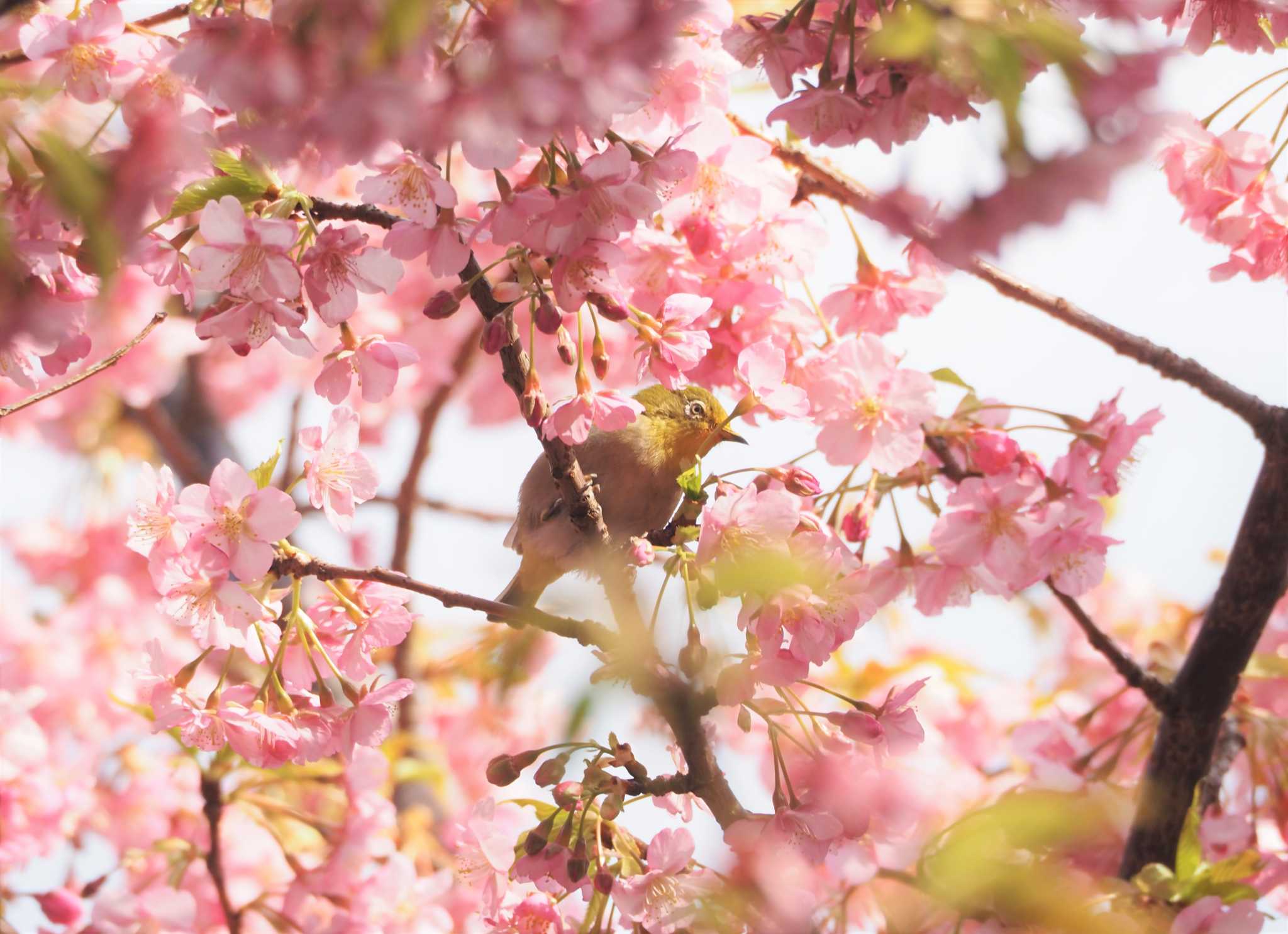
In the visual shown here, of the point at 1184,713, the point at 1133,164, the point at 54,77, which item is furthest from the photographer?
the point at 1184,713

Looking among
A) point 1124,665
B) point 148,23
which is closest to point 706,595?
point 148,23

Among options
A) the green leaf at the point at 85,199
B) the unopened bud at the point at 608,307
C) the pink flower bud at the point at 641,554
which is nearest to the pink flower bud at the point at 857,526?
the pink flower bud at the point at 641,554

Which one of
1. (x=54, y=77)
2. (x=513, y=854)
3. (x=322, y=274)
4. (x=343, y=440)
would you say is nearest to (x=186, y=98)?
(x=54, y=77)

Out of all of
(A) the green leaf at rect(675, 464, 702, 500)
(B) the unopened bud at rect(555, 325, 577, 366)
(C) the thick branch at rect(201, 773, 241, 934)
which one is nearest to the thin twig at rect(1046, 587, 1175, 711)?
(A) the green leaf at rect(675, 464, 702, 500)

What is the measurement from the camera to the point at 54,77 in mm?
1599

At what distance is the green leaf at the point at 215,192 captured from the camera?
157 cm

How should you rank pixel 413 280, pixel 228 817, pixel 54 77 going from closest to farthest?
1. pixel 54 77
2. pixel 228 817
3. pixel 413 280

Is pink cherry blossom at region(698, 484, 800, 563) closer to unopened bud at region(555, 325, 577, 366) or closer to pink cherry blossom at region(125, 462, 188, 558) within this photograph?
unopened bud at region(555, 325, 577, 366)

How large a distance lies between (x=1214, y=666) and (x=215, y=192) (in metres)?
2.07

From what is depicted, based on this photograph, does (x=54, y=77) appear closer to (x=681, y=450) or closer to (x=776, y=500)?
(x=776, y=500)

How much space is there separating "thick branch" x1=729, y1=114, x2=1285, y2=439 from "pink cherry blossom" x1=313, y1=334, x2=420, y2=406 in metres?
0.90

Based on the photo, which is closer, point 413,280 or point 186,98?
point 186,98

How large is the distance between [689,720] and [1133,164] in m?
0.50

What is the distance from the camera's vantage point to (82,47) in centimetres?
167
